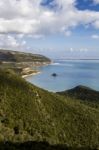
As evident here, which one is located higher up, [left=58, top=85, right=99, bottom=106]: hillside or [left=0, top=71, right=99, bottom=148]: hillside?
[left=0, top=71, right=99, bottom=148]: hillside

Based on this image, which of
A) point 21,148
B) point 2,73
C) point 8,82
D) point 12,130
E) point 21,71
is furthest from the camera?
point 21,71

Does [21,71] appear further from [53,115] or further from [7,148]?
[7,148]

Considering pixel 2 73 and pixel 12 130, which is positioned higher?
pixel 2 73

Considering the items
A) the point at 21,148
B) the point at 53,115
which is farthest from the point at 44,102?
the point at 21,148

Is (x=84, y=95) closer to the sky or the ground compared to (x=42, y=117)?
closer to the ground

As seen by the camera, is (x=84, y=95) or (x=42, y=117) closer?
(x=42, y=117)

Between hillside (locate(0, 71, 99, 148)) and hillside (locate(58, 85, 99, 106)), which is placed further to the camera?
hillside (locate(58, 85, 99, 106))

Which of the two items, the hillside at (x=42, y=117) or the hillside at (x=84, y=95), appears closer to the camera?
the hillside at (x=42, y=117)

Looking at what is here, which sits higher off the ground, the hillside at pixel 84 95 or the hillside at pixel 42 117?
the hillside at pixel 42 117
